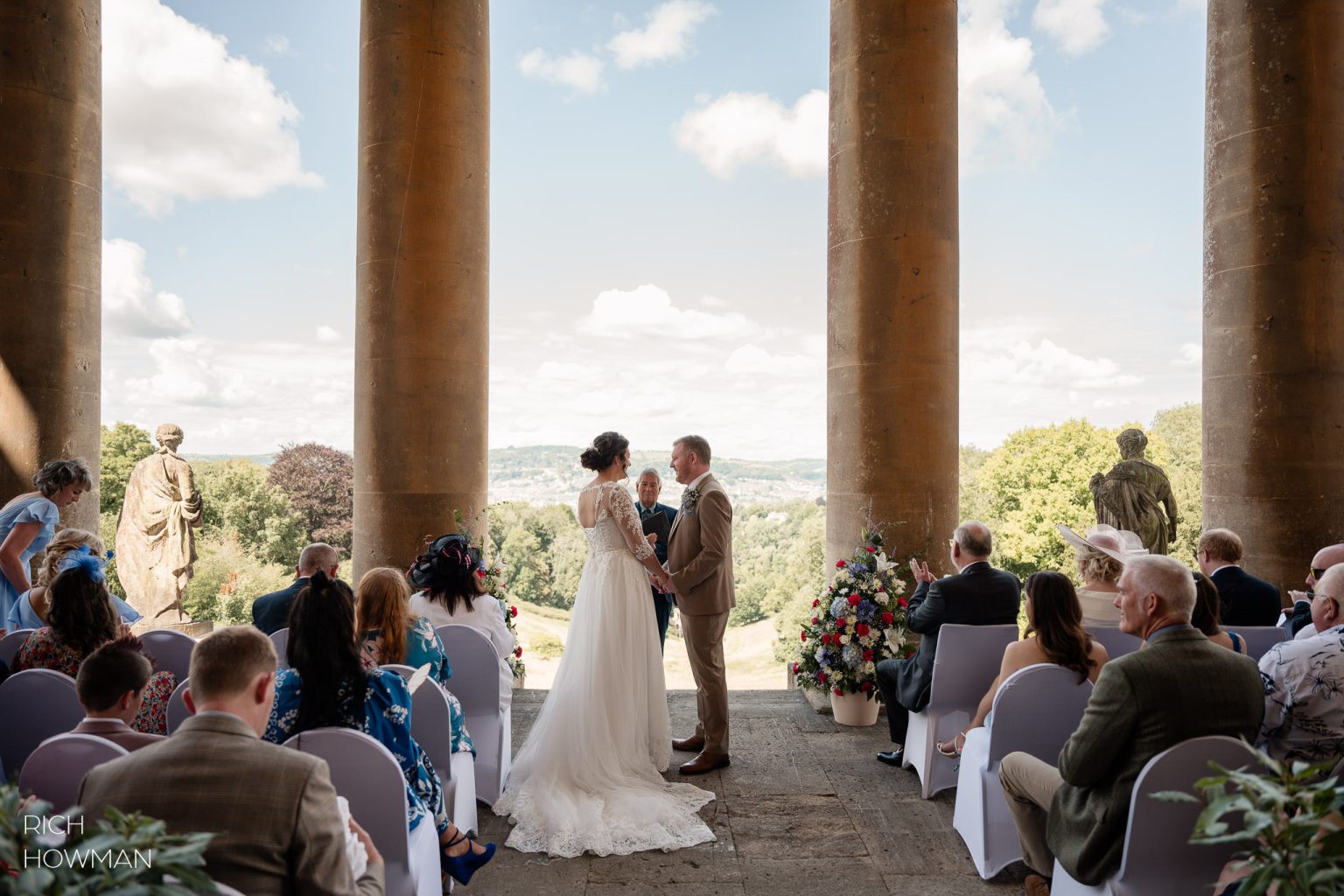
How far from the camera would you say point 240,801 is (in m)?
1.89

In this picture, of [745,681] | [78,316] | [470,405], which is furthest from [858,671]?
[745,681]

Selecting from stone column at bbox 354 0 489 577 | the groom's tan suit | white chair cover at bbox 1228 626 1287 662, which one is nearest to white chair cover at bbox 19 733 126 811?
the groom's tan suit

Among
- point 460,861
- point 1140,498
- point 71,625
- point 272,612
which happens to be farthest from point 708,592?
point 1140,498

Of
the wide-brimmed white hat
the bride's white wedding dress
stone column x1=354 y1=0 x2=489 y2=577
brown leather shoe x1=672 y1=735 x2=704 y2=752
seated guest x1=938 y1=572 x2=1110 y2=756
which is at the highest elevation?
stone column x1=354 y1=0 x2=489 y2=577

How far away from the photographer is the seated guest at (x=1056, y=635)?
3695 millimetres

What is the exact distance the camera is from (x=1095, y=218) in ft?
129

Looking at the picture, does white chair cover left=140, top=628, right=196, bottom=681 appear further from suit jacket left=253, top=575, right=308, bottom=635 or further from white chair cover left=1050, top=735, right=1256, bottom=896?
white chair cover left=1050, top=735, right=1256, bottom=896

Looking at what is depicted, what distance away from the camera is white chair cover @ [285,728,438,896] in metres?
2.50

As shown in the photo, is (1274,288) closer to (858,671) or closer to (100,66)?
(858,671)

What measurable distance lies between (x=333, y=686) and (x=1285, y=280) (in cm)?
745

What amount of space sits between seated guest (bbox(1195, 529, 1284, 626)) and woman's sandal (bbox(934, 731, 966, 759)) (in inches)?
65.3

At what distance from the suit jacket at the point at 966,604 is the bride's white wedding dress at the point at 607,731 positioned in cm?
144

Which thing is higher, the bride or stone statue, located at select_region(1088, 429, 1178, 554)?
stone statue, located at select_region(1088, 429, 1178, 554)

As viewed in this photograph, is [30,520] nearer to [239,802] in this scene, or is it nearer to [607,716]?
[607,716]
